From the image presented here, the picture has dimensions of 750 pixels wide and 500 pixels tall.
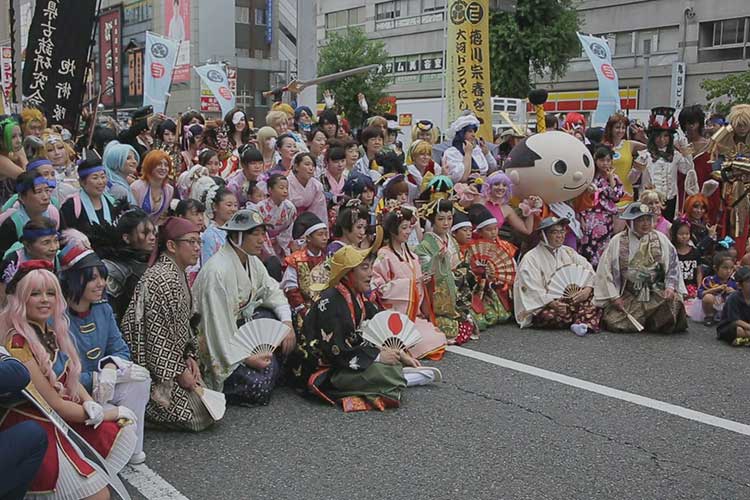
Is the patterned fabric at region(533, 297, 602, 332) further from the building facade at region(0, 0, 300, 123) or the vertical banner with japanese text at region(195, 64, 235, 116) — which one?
the building facade at region(0, 0, 300, 123)

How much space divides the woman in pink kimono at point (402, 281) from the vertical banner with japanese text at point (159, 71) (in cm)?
749

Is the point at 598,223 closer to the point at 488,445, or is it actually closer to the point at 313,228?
the point at 313,228

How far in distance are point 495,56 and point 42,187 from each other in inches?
995

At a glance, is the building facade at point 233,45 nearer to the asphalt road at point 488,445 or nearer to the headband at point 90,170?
the headband at point 90,170

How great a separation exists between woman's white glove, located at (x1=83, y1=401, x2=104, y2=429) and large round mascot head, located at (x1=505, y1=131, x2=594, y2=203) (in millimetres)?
5343

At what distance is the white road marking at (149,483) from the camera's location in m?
3.85

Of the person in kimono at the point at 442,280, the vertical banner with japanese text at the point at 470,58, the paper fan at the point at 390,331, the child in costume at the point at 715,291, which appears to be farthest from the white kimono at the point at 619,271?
the vertical banner with japanese text at the point at 470,58

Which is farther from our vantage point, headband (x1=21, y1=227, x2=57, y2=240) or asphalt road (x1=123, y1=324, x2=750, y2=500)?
headband (x1=21, y1=227, x2=57, y2=240)

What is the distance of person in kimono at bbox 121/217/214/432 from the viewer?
4.54 metres

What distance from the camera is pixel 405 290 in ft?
20.4

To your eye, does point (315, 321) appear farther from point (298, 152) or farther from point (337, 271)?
point (298, 152)

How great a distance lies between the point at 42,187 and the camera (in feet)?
16.3

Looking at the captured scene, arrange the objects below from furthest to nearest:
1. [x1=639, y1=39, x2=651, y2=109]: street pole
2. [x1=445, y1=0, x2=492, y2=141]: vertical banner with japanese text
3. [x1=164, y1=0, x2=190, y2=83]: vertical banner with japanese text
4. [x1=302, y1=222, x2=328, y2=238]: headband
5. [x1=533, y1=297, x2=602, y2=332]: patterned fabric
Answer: [x1=164, y1=0, x2=190, y2=83]: vertical banner with japanese text
[x1=639, y1=39, x2=651, y2=109]: street pole
[x1=445, y1=0, x2=492, y2=141]: vertical banner with japanese text
[x1=533, y1=297, x2=602, y2=332]: patterned fabric
[x1=302, y1=222, x2=328, y2=238]: headband

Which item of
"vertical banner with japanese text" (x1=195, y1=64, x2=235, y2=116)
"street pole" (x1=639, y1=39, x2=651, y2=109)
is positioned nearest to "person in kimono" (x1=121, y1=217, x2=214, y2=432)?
"vertical banner with japanese text" (x1=195, y1=64, x2=235, y2=116)
